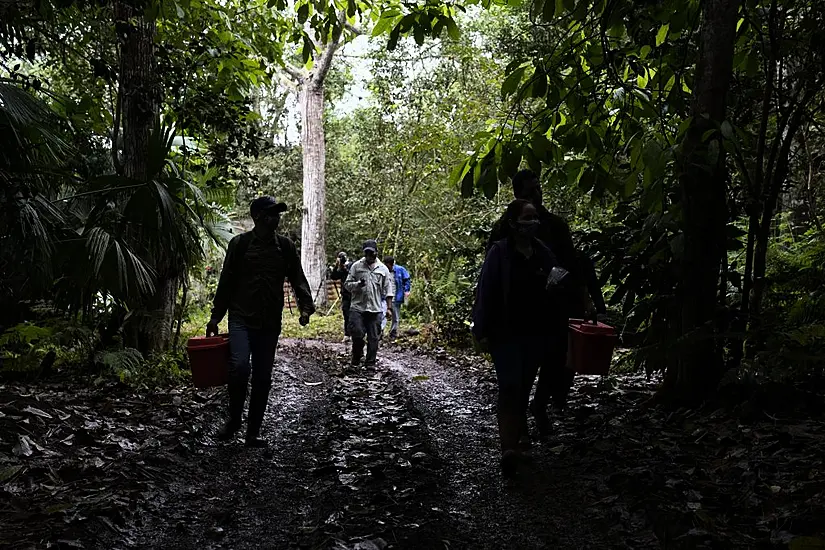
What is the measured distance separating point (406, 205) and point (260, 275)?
16.3 meters

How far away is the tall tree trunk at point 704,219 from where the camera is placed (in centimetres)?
535

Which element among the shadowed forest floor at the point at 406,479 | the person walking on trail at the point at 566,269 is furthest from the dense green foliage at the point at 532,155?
the shadowed forest floor at the point at 406,479

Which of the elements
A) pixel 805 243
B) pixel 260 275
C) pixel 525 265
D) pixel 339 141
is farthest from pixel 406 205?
pixel 525 265

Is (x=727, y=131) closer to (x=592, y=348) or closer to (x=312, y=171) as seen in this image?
(x=592, y=348)

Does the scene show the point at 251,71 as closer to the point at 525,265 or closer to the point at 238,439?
the point at 238,439

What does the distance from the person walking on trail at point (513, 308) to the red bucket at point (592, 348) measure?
788 mm

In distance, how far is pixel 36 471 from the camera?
4.69 m

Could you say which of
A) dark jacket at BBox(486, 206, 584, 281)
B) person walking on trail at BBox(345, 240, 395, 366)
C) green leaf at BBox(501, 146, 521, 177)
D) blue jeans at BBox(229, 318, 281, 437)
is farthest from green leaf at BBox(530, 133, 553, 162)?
person walking on trail at BBox(345, 240, 395, 366)

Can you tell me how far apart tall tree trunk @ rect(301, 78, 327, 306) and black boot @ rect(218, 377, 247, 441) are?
59.0 ft

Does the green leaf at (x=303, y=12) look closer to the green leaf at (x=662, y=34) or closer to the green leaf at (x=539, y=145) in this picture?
the green leaf at (x=539, y=145)

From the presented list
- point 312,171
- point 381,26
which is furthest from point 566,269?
point 312,171

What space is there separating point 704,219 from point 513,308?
191 cm

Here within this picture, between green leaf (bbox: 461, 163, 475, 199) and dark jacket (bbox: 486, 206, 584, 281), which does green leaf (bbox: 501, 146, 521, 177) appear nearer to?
green leaf (bbox: 461, 163, 475, 199)

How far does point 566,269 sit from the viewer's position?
554cm
